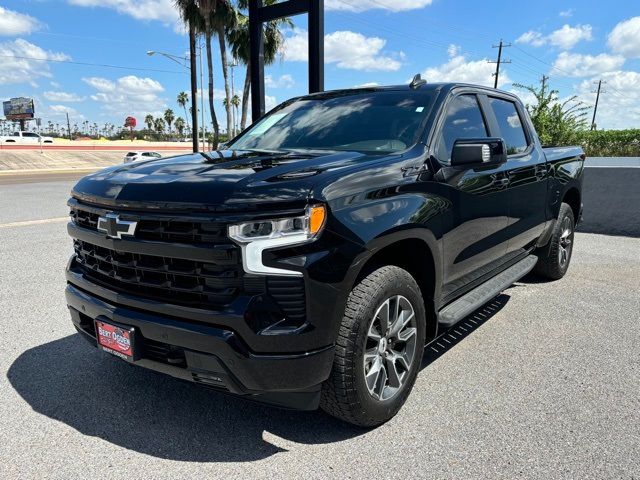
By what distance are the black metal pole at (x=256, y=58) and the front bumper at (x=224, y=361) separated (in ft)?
29.8

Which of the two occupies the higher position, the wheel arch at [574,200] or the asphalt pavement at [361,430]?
the wheel arch at [574,200]

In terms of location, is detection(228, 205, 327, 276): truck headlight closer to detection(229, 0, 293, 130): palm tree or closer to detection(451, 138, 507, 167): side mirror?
detection(451, 138, 507, 167): side mirror

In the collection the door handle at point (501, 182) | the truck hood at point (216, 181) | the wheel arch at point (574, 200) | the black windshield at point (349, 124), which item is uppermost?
the black windshield at point (349, 124)

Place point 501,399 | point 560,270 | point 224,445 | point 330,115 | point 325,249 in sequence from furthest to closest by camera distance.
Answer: point 560,270, point 330,115, point 501,399, point 224,445, point 325,249

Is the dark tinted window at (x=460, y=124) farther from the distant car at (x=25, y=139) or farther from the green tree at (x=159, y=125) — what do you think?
the green tree at (x=159, y=125)

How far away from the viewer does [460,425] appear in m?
2.77

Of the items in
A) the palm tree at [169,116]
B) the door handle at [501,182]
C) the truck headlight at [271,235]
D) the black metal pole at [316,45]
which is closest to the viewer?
the truck headlight at [271,235]

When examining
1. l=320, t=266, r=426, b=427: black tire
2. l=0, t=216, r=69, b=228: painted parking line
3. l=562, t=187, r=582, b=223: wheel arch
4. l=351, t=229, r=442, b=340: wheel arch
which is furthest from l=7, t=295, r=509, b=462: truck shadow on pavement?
l=0, t=216, r=69, b=228: painted parking line

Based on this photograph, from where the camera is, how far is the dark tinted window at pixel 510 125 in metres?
4.34

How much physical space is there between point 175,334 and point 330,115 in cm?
213

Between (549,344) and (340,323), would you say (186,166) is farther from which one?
(549,344)

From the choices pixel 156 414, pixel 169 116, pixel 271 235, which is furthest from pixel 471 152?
pixel 169 116

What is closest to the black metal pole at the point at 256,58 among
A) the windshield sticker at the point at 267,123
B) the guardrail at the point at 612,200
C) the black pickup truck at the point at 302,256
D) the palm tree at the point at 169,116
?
the guardrail at the point at 612,200

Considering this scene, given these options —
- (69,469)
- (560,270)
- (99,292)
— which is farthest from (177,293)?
(560,270)
